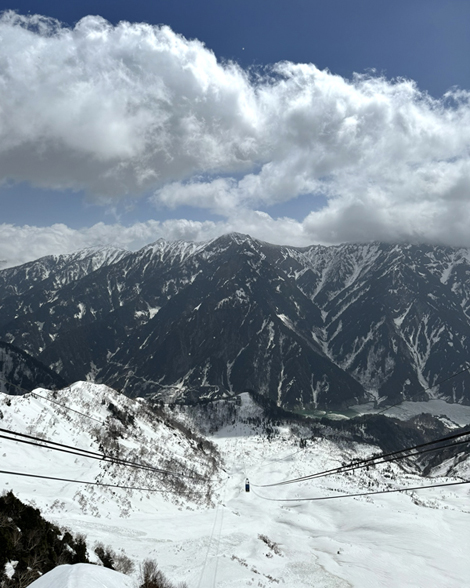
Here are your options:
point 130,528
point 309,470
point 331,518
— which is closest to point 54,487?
point 130,528

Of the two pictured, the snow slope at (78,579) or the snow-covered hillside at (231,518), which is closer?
the snow slope at (78,579)

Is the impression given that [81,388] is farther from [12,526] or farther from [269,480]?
[12,526]

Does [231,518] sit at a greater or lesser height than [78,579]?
lesser

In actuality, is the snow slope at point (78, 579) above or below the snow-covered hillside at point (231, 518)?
above

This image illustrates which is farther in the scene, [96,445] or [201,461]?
[201,461]

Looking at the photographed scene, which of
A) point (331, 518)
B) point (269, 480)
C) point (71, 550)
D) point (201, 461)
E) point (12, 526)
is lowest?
point (269, 480)

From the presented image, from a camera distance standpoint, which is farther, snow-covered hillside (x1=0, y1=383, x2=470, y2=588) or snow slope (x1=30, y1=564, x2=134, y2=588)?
snow-covered hillside (x1=0, y1=383, x2=470, y2=588)

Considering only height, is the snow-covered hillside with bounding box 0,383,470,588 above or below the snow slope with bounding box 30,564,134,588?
below

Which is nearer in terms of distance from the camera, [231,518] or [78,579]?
[78,579]
